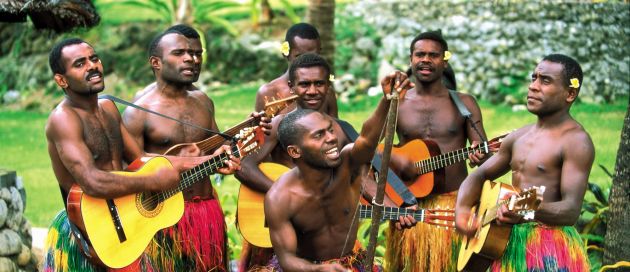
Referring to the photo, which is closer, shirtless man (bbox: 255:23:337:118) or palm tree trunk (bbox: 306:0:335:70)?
shirtless man (bbox: 255:23:337:118)

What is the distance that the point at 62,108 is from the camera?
17.7 ft

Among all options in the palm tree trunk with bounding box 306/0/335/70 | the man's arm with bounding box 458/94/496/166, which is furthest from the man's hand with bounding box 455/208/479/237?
the palm tree trunk with bounding box 306/0/335/70

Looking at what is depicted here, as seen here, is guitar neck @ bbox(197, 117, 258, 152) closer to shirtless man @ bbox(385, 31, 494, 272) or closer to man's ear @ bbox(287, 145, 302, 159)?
man's ear @ bbox(287, 145, 302, 159)

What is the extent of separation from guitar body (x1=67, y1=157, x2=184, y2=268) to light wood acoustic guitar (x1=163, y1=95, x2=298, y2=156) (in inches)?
13.8

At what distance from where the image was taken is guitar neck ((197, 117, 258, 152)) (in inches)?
233

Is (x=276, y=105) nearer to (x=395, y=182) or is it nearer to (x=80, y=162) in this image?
(x=395, y=182)

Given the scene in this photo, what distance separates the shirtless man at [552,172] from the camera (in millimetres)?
5230

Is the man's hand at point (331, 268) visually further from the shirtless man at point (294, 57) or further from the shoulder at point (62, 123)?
the shirtless man at point (294, 57)

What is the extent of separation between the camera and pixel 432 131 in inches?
260

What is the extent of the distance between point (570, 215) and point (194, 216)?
2.05 metres

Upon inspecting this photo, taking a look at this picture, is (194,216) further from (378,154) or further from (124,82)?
(124,82)

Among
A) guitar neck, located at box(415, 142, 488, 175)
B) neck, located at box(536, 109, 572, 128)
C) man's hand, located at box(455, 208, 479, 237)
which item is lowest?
man's hand, located at box(455, 208, 479, 237)

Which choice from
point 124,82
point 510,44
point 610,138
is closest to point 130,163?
point 610,138

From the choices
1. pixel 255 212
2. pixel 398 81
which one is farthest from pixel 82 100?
pixel 398 81
